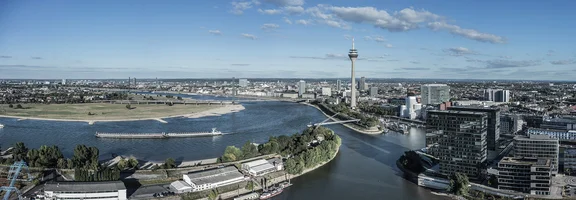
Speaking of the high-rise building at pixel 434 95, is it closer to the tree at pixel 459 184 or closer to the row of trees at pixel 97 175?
the tree at pixel 459 184

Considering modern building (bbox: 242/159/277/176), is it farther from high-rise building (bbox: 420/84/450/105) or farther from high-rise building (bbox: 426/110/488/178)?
high-rise building (bbox: 420/84/450/105)

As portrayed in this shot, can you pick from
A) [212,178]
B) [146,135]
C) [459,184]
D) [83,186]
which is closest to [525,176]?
[459,184]

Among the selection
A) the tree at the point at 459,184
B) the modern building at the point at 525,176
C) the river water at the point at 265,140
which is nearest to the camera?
the modern building at the point at 525,176

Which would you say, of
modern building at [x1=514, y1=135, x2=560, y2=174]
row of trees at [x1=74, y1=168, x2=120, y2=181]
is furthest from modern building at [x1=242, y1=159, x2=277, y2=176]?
modern building at [x1=514, y1=135, x2=560, y2=174]

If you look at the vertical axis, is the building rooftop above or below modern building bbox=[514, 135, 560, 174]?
below

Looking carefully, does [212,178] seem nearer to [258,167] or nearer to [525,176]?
[258,167]

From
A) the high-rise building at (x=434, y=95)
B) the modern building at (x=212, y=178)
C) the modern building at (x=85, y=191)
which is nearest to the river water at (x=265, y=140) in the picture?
the modern building at (x=212, y=178)

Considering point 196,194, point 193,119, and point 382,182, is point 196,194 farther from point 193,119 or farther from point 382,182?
point 193,119
